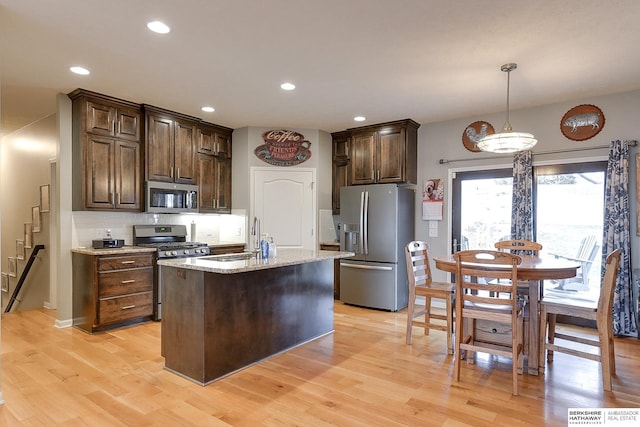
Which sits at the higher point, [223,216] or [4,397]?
[223,216]

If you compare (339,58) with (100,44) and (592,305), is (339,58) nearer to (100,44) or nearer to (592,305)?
(100,44)

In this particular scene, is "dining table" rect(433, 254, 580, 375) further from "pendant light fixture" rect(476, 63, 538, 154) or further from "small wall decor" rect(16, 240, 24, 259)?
"small wall decor" rect(16, 240, 24, 259)

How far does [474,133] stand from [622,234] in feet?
6.59

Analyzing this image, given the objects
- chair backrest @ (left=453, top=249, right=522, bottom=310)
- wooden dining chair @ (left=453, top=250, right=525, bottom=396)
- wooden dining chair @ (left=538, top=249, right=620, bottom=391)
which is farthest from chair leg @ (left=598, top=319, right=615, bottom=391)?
chair backrest @ (left=453, top=249, right=522, bottom=310)

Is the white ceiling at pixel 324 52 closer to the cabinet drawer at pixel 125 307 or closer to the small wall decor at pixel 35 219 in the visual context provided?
the small wall decor at pixel 35 219

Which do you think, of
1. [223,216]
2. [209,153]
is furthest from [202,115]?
[223,216]

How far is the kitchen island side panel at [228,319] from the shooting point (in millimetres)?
2770

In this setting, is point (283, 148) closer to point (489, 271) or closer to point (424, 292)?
point (424, 292)

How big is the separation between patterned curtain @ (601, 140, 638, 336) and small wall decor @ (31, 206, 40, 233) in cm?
752

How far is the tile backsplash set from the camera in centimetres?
434

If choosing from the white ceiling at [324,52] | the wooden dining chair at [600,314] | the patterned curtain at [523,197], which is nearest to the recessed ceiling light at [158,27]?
the white ceiling at [324,52]

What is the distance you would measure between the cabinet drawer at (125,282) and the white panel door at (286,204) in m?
1.79

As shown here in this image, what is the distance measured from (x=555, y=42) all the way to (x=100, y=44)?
357 centimetres

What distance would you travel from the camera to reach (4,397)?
2.57 m
